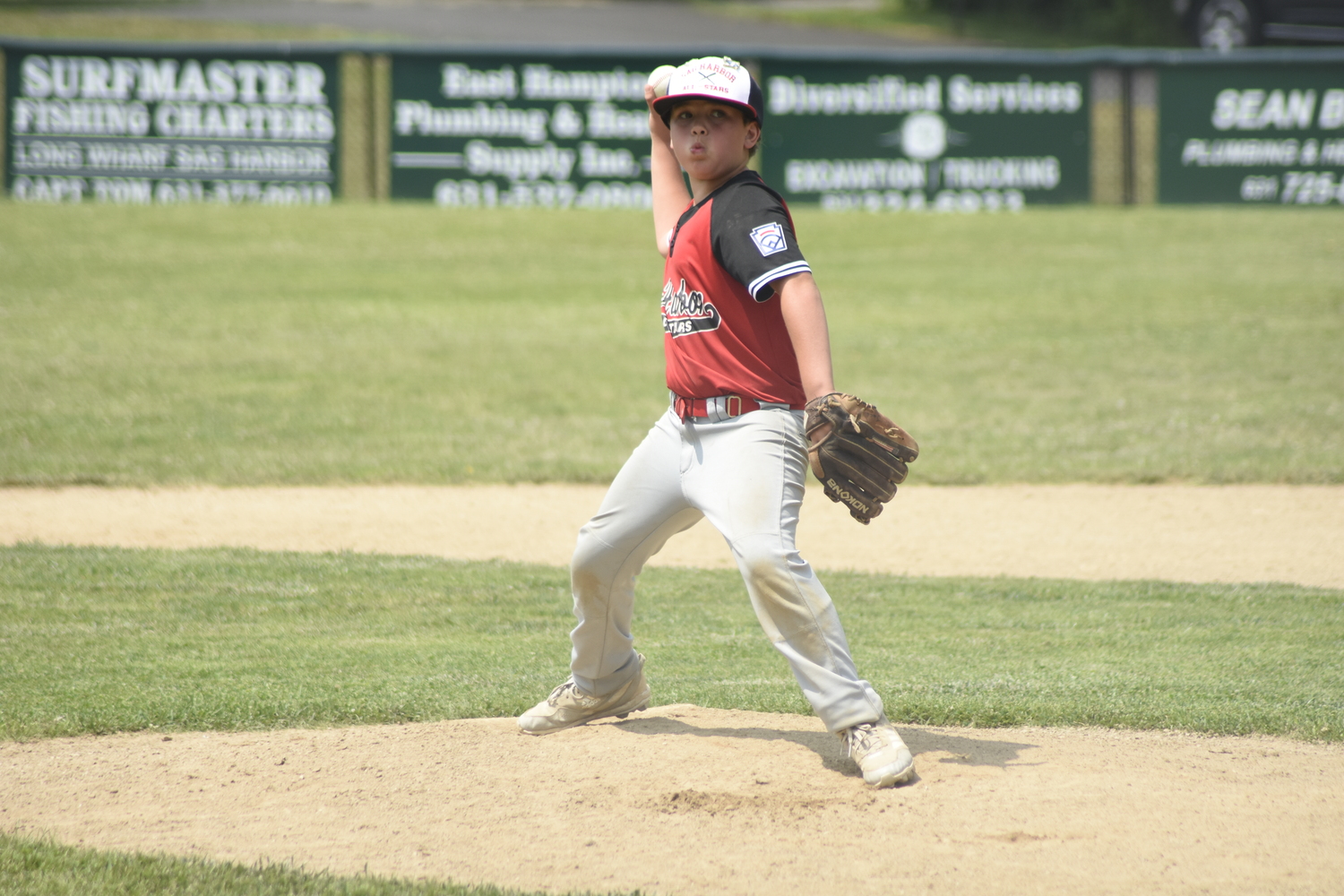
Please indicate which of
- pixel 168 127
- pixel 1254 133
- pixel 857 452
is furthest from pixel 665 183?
pixel 1254 133

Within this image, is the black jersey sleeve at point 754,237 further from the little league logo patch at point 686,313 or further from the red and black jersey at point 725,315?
the little league logo patch at point 686,313

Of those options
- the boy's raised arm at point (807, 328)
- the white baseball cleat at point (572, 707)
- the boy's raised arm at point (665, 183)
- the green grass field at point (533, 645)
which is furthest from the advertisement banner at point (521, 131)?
the boy's raised arm at point (807, 328)

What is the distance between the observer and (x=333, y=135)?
16.4 m

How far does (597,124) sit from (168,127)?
4.97m

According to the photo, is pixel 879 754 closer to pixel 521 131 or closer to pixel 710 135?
pixel 710 135

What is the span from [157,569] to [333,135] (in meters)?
10.7

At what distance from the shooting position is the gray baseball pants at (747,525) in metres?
3.70

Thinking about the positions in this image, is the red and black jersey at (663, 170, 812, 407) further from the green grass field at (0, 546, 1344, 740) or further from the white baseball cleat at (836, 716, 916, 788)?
the green grass field at (0, 546, 1344, 740)

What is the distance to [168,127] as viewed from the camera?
1603 centimetres

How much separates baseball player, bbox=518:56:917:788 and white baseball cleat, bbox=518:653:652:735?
0.38 metres

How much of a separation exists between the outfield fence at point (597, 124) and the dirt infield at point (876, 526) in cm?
868

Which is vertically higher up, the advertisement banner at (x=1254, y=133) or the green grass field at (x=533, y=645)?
the advertisement banner at (x=1254, y=133)

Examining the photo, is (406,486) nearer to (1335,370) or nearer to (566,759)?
(566,759)

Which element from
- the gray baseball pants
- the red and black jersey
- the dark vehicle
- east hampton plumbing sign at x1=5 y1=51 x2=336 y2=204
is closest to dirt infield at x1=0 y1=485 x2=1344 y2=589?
the gray baseball pants
